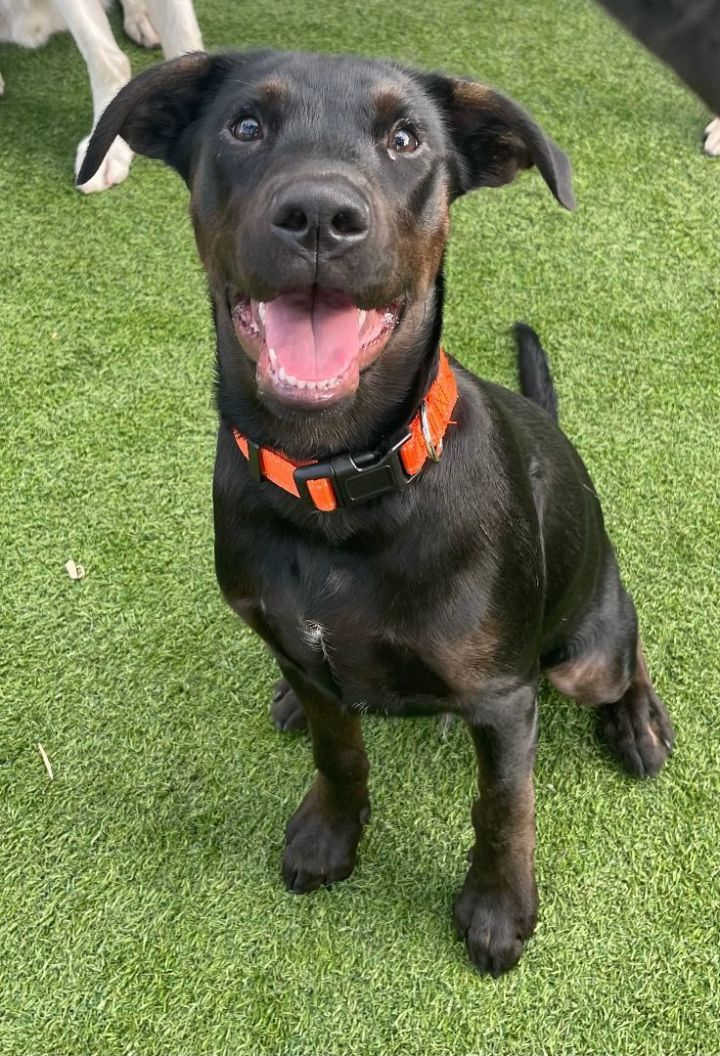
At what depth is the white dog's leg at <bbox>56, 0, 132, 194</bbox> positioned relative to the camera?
4.22 meters

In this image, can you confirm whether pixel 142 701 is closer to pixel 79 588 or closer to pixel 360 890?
pixel 79 588

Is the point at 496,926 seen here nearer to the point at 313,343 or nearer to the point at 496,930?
the point at 496,930

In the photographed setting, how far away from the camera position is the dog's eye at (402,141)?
1765mm

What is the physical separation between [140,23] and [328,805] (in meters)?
4.46

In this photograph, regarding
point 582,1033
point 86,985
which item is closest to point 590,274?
point 582,1033

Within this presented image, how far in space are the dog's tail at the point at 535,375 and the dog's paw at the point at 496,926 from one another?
1351mm

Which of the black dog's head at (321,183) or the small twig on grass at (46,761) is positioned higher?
the black dog's head at (321,183)

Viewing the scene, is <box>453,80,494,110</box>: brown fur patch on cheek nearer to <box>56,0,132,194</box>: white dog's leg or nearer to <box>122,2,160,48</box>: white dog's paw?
<box>56,0,132,194</box>: white dog's leg

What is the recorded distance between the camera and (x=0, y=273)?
13.0 ft

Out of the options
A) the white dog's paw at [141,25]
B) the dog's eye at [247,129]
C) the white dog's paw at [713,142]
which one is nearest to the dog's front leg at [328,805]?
the dog's eye at [247,129]

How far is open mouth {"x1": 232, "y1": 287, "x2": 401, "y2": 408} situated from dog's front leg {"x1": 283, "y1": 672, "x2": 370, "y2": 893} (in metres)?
0.82

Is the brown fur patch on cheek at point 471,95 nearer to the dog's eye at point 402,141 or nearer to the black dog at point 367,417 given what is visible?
the black dog at point 367,417

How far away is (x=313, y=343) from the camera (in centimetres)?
166

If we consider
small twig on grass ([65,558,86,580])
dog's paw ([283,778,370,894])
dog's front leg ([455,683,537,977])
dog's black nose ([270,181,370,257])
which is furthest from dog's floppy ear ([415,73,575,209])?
small twig on grass ([65,558,86,580])
